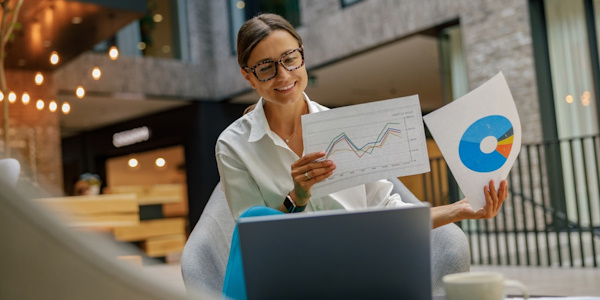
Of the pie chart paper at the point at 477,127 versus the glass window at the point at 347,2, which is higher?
the glass window at the point at 347,2

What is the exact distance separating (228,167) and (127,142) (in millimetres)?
13857

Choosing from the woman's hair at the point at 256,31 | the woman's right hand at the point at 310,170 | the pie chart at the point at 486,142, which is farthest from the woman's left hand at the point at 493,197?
the woman's hair at the point at 256,31

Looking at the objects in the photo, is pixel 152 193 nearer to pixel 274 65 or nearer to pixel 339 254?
pixel 274 65

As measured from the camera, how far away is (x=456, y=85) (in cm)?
822

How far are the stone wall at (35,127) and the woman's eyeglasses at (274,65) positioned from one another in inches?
344

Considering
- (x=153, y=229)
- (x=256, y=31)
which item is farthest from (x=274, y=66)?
(x=153, y=229)

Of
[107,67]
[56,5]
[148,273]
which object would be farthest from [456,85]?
[148,273]

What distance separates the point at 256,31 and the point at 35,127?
927 cm

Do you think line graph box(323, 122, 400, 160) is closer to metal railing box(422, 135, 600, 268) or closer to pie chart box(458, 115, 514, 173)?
pie chart box(458, 115, 514, 173)

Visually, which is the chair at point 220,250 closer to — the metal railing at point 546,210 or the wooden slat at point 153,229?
the metal railing at point 546,210

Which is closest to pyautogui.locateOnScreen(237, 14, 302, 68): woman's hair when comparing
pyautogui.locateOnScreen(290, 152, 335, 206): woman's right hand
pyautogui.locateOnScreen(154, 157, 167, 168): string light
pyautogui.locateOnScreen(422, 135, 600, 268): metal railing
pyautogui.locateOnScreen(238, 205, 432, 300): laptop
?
pyautogui.locateOnScreen(290, 152, 335, 206): woman's right hand

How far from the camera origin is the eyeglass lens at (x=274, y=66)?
5.37ft

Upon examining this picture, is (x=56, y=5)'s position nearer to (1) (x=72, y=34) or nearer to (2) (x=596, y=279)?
(1) (x=72, y=34)

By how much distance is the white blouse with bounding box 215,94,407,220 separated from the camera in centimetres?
166
